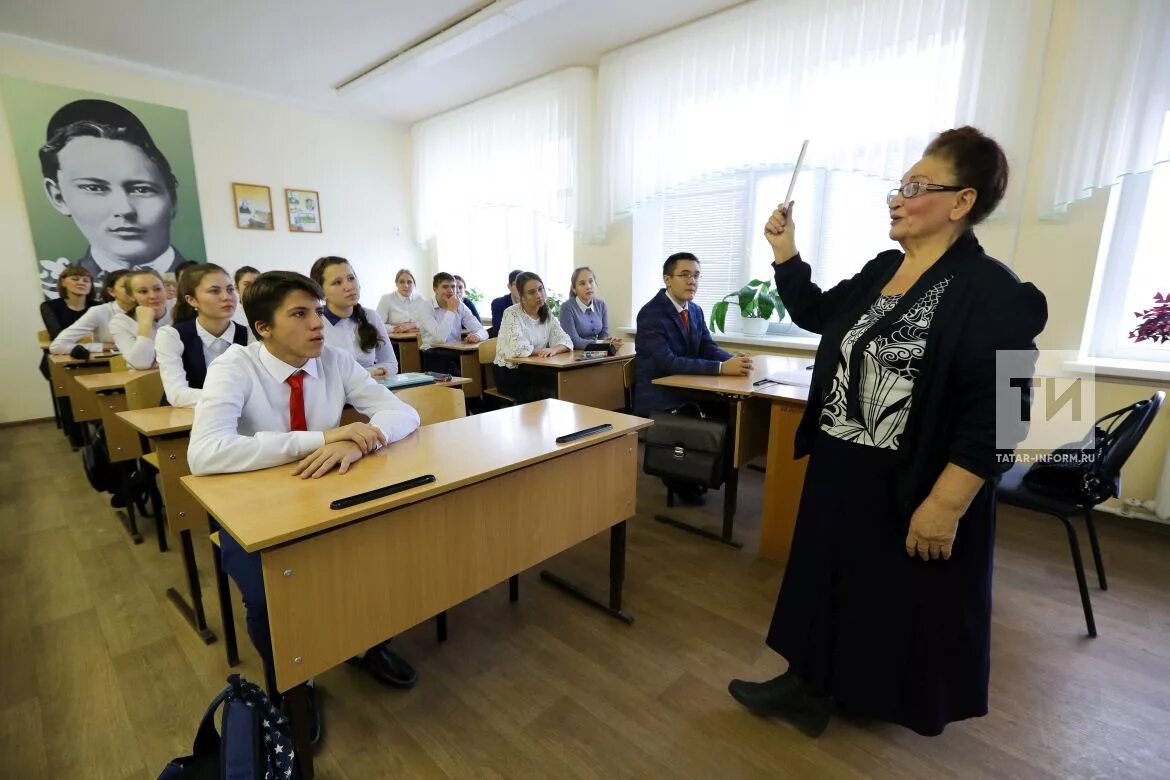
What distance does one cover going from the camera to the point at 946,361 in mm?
1045

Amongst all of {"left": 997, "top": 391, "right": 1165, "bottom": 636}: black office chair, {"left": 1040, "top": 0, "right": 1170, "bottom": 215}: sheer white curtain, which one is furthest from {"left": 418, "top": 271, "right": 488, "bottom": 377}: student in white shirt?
{"left": 1040, "top": 0, "right": 1170, "bottom": 215}: sheer white curtain

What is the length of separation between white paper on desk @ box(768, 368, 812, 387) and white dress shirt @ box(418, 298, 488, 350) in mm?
2948

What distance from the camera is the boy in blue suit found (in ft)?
9.34

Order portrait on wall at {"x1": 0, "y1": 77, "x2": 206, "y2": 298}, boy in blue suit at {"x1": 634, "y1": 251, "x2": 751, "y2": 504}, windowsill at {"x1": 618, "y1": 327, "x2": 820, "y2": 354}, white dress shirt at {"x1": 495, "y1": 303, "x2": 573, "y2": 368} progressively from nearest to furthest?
1. boy in blue suit at {"x1": 634, "y1": 251, "x2": 751, "y2": 504}
2. white dress shirt at {"x1": 495, "y1": 303, "x2": 573, "y2": 368}
3. windowsill at {"x1": 618, "y1": 327, "x2": 820, "y2": 354}
4. portrait on wall at {"x1": 0, "y1": 77, "x2": 206, "y2": 298}

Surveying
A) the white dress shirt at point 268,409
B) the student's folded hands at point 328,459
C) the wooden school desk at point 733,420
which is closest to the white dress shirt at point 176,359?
the white dress shirt at point 268,409

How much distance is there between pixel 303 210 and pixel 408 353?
262 cm

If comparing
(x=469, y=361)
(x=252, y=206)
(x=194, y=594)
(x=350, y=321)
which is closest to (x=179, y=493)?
(x=194, y=594)

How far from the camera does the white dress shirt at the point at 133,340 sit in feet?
9.82

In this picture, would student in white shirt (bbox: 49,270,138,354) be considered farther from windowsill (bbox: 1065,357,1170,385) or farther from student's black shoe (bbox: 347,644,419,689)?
windowsill (bbox: 1065,357,1170,385)

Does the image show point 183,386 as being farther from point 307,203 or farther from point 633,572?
point 307,203

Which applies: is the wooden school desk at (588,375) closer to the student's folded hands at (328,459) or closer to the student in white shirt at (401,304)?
the student's folded hands at (328,459)

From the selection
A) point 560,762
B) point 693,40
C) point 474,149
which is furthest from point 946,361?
point 474,149

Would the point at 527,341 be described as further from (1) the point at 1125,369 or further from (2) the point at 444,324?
(1) the point at 1125,369

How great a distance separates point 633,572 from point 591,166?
154 inches
